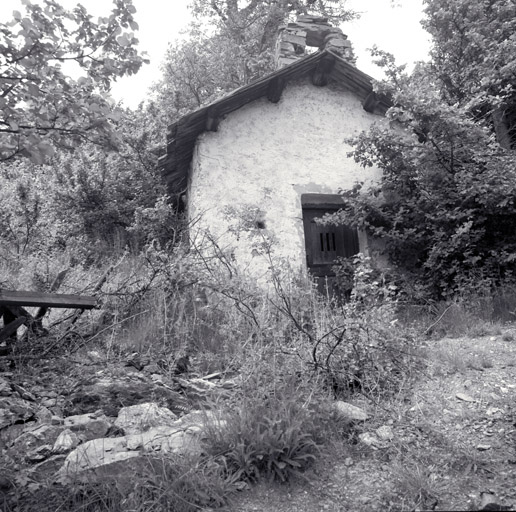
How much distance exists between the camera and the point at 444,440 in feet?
9.70

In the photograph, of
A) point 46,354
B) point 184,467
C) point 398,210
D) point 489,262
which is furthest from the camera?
point 398,210

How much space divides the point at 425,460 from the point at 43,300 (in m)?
3.15

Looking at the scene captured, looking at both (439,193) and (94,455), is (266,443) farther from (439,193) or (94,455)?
(439,193)

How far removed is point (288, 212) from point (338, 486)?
19.5 ft

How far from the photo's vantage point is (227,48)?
62.9ft

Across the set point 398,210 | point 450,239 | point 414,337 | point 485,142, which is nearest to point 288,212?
point 398,210

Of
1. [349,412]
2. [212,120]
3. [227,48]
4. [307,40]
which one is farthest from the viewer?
[227,48]

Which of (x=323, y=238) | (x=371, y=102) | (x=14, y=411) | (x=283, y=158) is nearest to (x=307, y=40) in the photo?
(x=371, y=102)

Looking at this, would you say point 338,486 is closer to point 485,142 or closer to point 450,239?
point 450,239

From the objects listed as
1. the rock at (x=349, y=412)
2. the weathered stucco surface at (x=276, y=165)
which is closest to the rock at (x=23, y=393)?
the rock at (x=349, y=412)

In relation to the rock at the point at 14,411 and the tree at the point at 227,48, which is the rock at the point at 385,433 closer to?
the rock at the point at 14,411

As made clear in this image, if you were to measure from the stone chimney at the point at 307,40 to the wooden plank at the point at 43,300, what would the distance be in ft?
21.9

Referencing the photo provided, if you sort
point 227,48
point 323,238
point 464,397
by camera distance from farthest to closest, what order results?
point 227,48
point 323,238
point 464,397

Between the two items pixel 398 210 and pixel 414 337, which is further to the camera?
pixel 398 210
